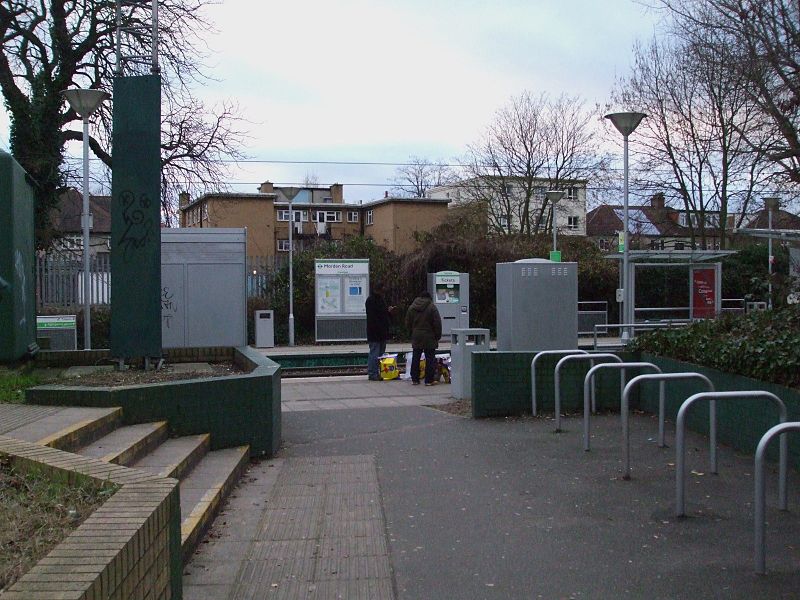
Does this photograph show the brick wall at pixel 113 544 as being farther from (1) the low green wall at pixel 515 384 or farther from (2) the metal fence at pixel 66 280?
(2) the metal fence at pixel 66 280

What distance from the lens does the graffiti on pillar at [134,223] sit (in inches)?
404

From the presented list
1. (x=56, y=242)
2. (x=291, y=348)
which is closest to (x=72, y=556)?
(x=291, y=348)

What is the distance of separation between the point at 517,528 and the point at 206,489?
2.51 m

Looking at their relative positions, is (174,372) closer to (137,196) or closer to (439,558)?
(137,196)

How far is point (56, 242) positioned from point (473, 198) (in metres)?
24.4

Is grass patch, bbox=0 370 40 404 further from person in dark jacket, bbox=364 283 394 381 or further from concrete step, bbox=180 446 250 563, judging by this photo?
person in dark jacket, bbox=364 283 394 381

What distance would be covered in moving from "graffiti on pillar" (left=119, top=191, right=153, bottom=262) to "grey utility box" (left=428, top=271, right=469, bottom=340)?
1707cm

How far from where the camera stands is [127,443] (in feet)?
23.3

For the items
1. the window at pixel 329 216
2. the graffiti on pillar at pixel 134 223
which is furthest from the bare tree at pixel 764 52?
the window at pixel 329 216

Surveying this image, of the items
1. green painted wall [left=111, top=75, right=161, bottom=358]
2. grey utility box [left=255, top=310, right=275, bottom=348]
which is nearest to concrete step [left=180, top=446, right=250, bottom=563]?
green painted wall [left=111, top=75, right=161, bottom=358]

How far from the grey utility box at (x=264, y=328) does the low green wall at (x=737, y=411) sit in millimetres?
17046

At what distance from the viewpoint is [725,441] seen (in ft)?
29.2

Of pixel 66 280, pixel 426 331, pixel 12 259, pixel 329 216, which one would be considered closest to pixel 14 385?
pixel 12 259

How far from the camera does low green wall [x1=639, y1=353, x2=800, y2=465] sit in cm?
782
